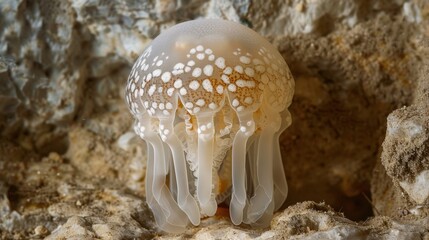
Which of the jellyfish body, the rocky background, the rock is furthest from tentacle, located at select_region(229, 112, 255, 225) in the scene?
the rock

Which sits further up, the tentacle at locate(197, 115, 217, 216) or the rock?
the rock

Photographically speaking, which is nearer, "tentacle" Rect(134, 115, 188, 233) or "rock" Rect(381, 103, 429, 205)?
"rock" Rect(381, 103, 429, 205)

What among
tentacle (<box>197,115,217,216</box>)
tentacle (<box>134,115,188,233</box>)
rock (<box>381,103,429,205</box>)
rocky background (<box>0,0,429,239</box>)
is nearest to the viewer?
rock (<box>381,103,429,205</box>)

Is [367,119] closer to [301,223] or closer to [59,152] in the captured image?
[301,223]

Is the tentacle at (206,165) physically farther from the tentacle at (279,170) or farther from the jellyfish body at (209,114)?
the tentacle at (279,170)

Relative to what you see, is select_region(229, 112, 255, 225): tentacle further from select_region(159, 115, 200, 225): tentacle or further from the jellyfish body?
select_region(159, 115, 200, 225): tentacle

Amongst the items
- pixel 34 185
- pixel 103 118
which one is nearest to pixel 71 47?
pixel 103 118
